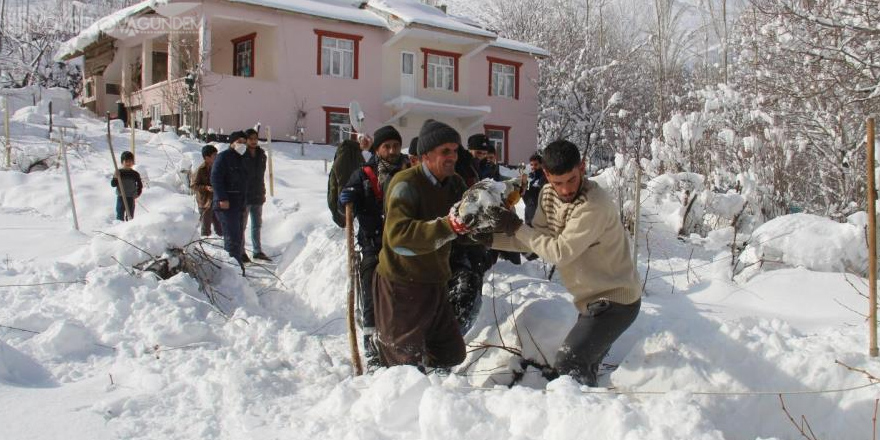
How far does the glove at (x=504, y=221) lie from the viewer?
10.2ft

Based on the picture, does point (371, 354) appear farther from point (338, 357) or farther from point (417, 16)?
point (417, 16)

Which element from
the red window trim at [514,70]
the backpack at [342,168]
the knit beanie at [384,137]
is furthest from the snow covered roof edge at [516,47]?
the knit beanie at [384,137]

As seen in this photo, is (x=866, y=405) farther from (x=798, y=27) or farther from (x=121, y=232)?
(x=798, y=27)

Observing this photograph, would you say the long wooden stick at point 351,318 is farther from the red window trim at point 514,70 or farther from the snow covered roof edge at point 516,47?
the red window trim at point 514,70

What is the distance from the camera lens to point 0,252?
6.41 m

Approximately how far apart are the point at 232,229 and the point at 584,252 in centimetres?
449

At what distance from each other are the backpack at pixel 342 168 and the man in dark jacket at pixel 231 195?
176 centimetres

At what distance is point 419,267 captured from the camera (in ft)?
11.8

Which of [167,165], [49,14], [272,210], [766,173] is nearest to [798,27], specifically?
[766,173]

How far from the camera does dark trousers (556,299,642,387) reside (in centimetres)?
340

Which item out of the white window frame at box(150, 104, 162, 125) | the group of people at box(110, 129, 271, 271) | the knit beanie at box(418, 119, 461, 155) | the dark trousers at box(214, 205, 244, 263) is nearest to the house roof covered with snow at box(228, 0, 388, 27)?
the white window frame at box(150, 104, 162, 125)

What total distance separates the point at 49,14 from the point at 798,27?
154 ft

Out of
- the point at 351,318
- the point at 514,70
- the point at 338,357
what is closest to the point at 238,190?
the point at 338,357

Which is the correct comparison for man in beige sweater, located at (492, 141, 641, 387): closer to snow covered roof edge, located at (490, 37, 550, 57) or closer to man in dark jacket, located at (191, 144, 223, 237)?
man in dark jacket, located at (191, 144, 223, 237)
